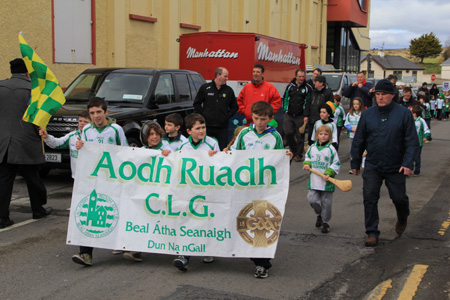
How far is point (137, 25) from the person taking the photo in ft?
64.0

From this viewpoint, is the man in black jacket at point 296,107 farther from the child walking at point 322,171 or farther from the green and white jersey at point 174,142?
the green and white jersey at point 174,142

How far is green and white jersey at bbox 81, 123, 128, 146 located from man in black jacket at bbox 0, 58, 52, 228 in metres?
1.35

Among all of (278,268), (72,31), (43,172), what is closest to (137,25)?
(72,31)

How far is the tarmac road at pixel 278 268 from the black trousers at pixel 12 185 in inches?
9.8

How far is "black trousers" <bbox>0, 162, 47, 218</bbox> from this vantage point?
7.38m

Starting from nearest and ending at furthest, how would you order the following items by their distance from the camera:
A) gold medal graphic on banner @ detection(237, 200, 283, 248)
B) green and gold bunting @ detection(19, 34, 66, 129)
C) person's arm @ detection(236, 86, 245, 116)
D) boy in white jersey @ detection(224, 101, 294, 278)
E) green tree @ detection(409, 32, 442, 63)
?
gold medal graphic on banner @ detection(237, 200, 283, 248), boy in white jersey @ detection(224, 101, 294, 278), green and gold bunting @ detection(19, 34, 66, 129), person's arm @ detection(236, 86, 245, 116), green tree @ detection(409, 32, 442, 63)

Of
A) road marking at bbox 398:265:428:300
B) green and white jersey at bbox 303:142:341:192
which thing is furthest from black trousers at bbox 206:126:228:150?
road marking at bbox 398:265:428:300

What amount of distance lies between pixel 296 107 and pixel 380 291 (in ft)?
27.2

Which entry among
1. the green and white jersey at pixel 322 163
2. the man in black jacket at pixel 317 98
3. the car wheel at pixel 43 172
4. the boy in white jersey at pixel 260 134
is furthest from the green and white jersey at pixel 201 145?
the man in black jacket at pixel 317 98

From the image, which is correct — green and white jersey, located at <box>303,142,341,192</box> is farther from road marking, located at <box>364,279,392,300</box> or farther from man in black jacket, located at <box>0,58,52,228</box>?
man in black jacket, located at <box>0,58,52,228</box>

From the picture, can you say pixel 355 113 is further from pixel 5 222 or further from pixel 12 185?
pixel 5 222

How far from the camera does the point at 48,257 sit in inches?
242

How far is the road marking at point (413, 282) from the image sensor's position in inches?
201

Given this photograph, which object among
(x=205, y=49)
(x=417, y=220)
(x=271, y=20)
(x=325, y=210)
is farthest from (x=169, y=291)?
(x=271, y=20)
